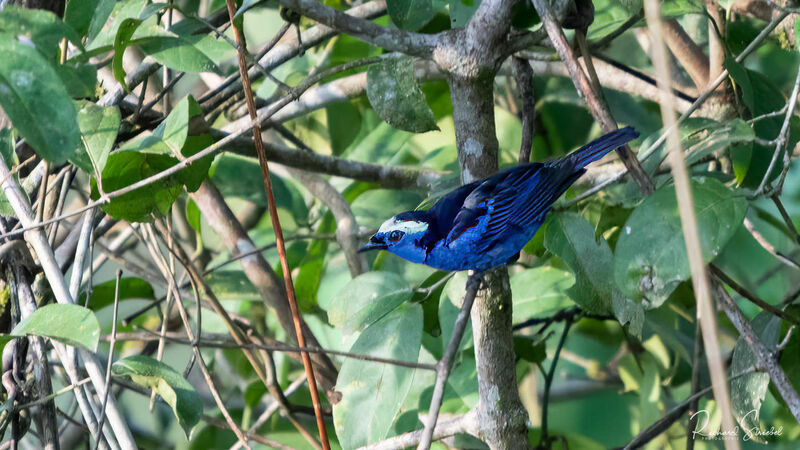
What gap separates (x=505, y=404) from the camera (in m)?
1.40

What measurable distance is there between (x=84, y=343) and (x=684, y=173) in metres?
0.91

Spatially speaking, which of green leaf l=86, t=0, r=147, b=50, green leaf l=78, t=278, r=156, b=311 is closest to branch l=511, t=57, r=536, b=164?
green leaf l=86, t=0, r=147, b=50

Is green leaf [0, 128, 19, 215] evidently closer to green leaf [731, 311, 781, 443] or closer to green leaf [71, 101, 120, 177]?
green leaf [71, 101, 120, 177]

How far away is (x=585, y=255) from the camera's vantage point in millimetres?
1395

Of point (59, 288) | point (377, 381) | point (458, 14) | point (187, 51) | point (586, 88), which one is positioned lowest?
point (377, 381)

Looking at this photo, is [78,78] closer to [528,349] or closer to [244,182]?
[244,182]

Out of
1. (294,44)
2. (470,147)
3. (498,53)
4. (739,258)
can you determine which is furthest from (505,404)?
(739,258)

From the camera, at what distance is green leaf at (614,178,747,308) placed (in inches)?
44.9

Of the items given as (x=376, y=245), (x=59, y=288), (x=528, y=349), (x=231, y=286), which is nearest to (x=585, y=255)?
(x=376, y=245)

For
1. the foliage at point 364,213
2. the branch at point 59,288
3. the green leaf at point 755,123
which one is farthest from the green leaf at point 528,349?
the branch at point 59,288

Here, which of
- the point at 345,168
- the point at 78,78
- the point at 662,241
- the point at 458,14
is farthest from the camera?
the point at 345,168

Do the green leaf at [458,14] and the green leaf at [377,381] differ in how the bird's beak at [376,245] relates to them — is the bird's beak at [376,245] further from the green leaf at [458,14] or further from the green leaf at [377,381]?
the green leaf at [458,14]

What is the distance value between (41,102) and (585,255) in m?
0.90

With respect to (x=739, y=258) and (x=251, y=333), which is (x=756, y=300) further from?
(x=739, y=258)
